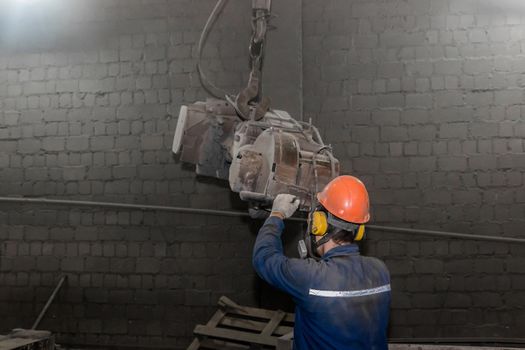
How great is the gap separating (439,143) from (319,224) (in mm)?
3068

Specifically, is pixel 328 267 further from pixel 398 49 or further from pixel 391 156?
pixel 398 49

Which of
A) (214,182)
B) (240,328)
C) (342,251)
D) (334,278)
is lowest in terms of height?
(240,328)

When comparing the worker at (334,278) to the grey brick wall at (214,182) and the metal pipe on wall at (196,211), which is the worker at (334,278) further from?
the grey brick wall at (214,182)

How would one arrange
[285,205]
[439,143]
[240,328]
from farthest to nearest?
[439,143]
[240,328]
[285,205]

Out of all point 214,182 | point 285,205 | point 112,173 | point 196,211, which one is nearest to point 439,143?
point 214,182

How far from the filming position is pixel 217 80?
528 cm

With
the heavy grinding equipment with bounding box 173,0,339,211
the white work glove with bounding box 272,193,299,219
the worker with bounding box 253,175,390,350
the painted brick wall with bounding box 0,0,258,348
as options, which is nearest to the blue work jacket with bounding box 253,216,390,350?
the worker with bounding box 253,175,390,350

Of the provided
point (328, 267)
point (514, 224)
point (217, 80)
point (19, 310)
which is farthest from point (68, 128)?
point (514, 224)

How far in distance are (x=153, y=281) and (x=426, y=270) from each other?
296 cm

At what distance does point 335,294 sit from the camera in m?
2.16

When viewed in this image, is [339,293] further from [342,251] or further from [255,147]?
[255,147]

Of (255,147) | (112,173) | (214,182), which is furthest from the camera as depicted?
(112,173)

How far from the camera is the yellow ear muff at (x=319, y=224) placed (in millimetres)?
2311

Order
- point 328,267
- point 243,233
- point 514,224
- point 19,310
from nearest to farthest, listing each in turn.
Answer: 1. point 328,267
2. point 514,224
3. point 243,233
4. point 19,310
